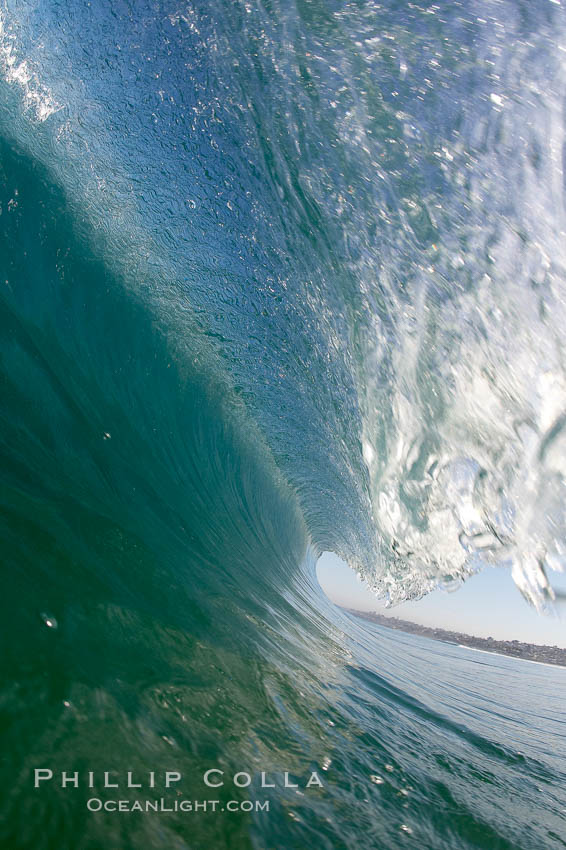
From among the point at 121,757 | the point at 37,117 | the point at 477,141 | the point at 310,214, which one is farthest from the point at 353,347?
the point at 37,117

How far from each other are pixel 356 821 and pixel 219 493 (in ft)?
18.1

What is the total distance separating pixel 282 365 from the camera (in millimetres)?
7230

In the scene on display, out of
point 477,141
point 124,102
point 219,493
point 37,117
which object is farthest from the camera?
point 219,493

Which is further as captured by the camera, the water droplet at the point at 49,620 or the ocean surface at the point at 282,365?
the water droplet at the point at 49,620

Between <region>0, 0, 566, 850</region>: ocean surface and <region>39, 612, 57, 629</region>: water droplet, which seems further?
<region>39, 612, 57, 629</region>: water droplet

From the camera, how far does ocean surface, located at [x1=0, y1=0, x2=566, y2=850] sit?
1.82 m

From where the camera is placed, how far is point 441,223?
3361mm

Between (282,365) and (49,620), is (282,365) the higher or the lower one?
the lower one

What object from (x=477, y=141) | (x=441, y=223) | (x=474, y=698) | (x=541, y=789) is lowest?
(x=474, y=698)

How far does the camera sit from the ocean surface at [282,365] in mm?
1821

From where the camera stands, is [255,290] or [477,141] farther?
[255,290]

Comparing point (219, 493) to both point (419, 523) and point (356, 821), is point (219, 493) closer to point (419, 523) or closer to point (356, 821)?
point (419, 523)

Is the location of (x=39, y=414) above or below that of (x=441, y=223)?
below

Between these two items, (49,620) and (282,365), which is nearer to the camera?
(49,620)
